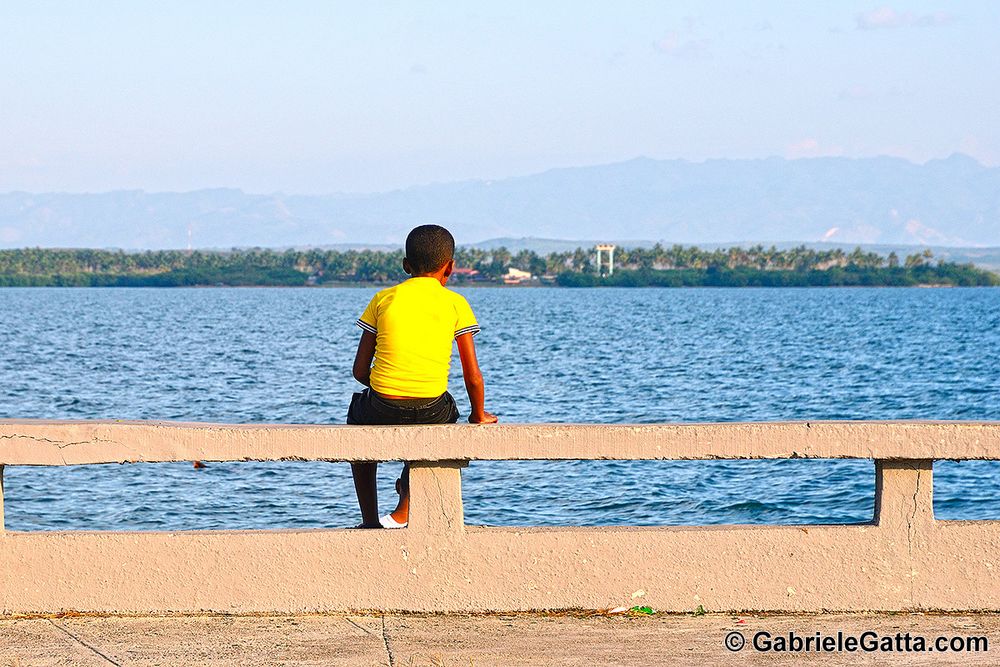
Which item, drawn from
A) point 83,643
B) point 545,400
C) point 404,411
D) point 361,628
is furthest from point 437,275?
point 545,400

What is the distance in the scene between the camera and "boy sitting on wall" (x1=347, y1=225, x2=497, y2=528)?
21.4ft

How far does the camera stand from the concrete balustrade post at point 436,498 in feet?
19.6

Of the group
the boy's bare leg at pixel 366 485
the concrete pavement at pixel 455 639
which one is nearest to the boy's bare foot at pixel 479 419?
the boy's bare leg at pixel 366 485

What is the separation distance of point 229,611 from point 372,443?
1018 millimetres

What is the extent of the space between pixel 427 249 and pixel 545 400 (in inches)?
1321

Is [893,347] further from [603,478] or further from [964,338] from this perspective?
[603,478]

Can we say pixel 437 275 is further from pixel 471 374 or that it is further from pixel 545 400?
pixel 545 400

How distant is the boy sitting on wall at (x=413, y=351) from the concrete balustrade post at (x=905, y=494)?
189 centimetres

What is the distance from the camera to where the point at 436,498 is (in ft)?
19.7

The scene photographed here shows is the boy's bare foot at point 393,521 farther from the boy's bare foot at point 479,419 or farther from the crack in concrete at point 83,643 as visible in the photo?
the crack in concrete at point 83,643

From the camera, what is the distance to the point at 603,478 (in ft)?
75.8

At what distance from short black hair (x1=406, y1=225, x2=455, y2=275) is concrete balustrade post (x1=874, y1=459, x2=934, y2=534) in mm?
2294

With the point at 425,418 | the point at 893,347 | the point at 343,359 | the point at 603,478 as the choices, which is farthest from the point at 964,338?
the point at 425,418

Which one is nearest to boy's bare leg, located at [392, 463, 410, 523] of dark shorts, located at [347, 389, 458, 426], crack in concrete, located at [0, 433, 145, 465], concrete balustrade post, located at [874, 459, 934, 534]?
dark shorts, located at [347, 389, 458, 426]
